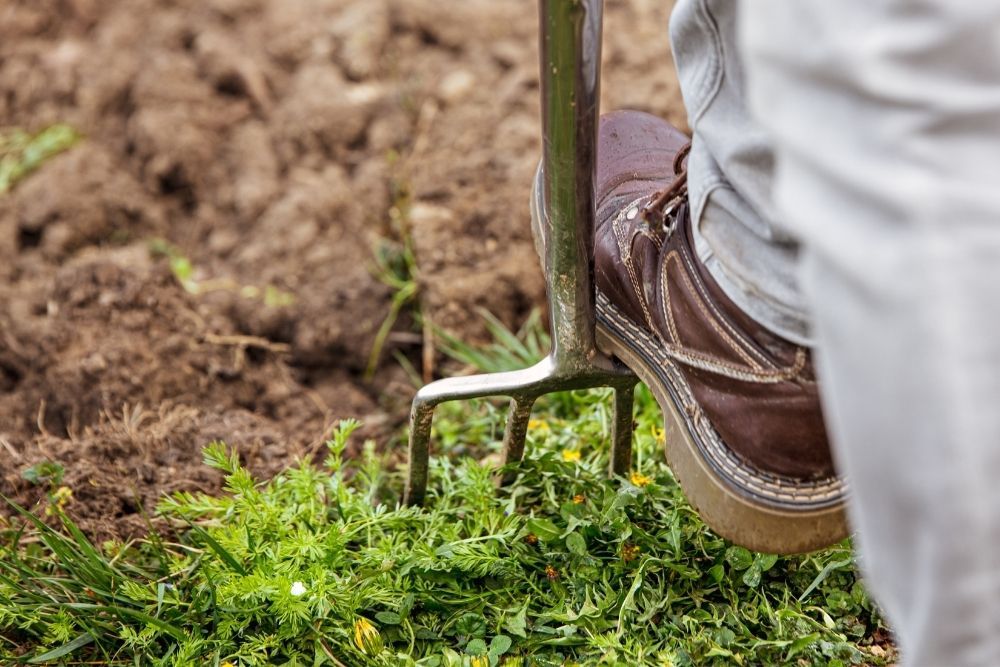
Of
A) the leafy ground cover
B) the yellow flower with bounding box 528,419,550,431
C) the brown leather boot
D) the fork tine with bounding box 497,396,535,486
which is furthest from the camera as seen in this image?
the yellow flower with bounding box 528,419,550,431

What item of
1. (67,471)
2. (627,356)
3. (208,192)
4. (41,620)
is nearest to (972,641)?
(627,356)

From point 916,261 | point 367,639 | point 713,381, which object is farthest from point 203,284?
point 916,261

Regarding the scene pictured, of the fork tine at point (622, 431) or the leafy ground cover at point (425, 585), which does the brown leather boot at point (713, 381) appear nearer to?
the fork tine at point (622, 431)

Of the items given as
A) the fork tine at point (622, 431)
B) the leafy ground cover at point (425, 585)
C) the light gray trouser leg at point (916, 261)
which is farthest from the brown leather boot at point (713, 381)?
the light gray trouser leg at point (916, 261)

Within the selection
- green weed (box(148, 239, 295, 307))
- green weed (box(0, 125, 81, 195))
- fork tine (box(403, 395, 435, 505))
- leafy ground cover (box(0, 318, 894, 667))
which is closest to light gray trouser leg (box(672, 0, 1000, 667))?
leafy ground cover (box(0, 318, 894, 667))

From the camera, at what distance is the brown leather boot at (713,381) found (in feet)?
4.20

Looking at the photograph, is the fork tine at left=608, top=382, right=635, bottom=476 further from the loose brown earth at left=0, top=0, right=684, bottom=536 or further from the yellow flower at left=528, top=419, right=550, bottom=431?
the loose brown earth at left=0, top=0, right=684, bottom=536

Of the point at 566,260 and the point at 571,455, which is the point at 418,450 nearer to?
the point at 571,455

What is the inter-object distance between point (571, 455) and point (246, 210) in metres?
1.35

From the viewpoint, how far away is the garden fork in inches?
51.9

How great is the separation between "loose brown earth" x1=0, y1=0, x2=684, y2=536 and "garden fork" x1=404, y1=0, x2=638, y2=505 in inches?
19.5

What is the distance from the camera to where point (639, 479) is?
5.98 ft

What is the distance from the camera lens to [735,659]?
58.9 inches

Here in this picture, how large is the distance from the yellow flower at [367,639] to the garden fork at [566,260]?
313mm
